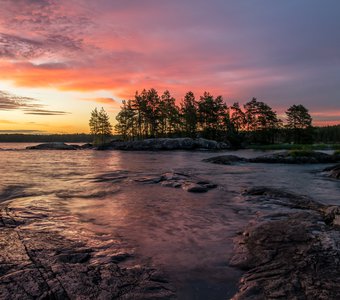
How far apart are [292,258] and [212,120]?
85433mm

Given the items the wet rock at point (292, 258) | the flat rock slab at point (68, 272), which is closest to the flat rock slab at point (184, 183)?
the wet rock at point (292, 258)

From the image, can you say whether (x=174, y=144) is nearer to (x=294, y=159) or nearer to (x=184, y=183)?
(x=294, y=159)

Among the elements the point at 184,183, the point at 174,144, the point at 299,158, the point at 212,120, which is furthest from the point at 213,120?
the point at 184,183

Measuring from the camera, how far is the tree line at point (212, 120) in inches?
3418

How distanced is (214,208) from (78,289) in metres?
6.62

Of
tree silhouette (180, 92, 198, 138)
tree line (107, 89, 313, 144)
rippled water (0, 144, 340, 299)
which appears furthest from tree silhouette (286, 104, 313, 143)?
rippled water (0, 144, 340, 299)

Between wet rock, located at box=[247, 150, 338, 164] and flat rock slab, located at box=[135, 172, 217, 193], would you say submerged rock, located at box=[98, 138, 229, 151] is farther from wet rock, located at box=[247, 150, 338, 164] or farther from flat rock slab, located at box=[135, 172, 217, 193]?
flat rock slab, located at box=[135, 172, 217, 193]

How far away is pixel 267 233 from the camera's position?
630 centimetres

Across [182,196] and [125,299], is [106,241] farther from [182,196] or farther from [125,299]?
[182,196]

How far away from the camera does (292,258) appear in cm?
500

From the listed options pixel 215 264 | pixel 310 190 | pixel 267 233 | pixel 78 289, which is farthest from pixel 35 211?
pixel 310 190

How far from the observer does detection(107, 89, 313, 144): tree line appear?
86806mm

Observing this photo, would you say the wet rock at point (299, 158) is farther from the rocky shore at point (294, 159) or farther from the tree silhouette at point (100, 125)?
the tree silhouette at point (100, 125)

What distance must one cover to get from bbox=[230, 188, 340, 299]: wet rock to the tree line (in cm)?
8012
